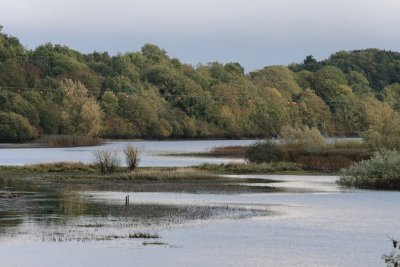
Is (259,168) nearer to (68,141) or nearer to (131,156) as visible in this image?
(131,156)

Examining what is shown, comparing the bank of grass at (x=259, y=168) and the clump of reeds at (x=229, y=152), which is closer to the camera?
the bank of grass at (x=259, y=168)

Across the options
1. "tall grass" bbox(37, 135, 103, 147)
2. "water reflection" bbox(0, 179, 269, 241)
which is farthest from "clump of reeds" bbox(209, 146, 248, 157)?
"water reflection" bbox(0, 179, 269, 241)

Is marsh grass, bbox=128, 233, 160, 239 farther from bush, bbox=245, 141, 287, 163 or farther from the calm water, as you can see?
bush, bbox=245, 141, 287, 163

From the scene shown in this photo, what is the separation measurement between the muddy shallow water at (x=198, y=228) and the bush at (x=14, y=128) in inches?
3166

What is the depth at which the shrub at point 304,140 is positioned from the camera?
229 feet

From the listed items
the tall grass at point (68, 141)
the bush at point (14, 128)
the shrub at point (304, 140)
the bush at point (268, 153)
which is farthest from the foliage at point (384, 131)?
the bush at point (14, 128)

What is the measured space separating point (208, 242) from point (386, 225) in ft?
26.0

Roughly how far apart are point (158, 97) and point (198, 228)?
128 m

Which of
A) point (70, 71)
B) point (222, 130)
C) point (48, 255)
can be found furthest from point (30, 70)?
point (48, 255)

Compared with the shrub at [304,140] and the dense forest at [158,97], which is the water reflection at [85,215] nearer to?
the shrub at [304,140]

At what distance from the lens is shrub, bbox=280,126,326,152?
69812 mm

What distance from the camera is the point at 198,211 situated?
1517 inches

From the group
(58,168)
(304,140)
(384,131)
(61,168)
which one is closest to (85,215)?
(61,168)

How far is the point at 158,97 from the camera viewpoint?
160 m
